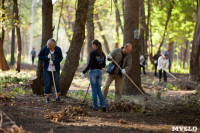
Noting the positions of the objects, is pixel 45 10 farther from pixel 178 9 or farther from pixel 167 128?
pixel 178 9

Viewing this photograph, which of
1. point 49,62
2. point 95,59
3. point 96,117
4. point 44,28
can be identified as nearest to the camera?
point 96,117

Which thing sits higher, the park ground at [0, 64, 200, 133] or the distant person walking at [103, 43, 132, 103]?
the distant person walking at [103, 43, 132, 103]

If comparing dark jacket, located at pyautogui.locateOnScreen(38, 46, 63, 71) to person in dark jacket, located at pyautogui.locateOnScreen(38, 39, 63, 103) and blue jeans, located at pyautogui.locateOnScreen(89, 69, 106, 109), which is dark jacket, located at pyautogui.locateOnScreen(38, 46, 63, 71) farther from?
blue jeans, located at pyautogui.locateOnScreen(89, 69, 106, 109)

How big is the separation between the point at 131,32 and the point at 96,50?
4.11 metres

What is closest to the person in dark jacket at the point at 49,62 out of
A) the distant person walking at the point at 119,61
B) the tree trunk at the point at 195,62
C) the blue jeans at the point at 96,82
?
the blue jeans at the point at 96,82

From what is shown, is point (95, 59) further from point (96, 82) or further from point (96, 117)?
point (96, 117)

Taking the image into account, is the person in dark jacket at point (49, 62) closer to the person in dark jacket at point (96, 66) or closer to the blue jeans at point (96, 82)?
the person in dark jacket at point (96, 66)

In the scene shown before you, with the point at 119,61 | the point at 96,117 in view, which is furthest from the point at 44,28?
the point at 96,117

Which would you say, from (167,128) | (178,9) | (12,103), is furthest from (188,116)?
(178,9)

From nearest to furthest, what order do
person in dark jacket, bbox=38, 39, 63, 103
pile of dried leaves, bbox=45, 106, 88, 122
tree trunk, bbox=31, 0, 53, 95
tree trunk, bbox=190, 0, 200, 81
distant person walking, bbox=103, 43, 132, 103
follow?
1. pile of dried leaves, bbox=45, 106, 88, 122
2. person in dark jacket, bbox=38, 39, 63, 103
3. distant person walking, bbox=103, 43, 132, 103
4. tree trunk, bbox=31, 0, 53, 95
5. tree trunk, bbox=190, 0, 200, 81

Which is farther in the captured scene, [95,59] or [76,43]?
[76,43]

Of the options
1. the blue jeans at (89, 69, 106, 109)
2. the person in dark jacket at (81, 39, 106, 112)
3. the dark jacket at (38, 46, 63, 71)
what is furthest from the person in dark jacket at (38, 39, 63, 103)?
the blue jeans at (89, 69, 106, 109)

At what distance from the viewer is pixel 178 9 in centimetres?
2681

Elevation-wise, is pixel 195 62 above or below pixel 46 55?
below
